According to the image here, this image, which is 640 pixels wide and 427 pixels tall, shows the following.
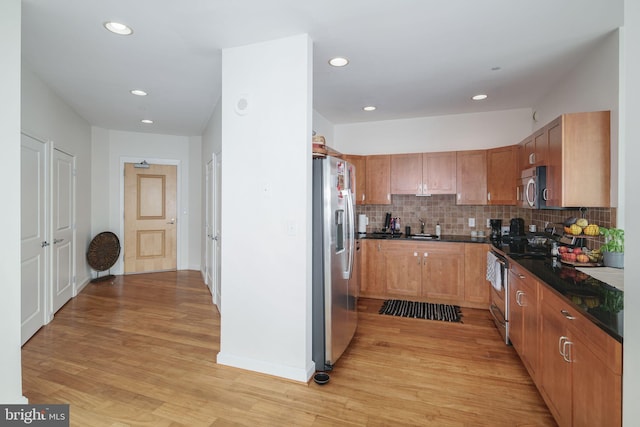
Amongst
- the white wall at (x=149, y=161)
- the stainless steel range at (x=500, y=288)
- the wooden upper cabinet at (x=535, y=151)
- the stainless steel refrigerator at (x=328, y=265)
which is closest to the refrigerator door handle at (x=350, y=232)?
the stainless steel refrigerator at (x=328, y=265)

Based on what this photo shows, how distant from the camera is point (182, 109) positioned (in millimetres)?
4578

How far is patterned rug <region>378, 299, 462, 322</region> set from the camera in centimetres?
399

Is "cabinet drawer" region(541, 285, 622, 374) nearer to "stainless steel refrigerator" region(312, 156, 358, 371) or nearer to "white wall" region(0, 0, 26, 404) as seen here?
"stainless steel refrigerator" region(312, 156, 358, 371)

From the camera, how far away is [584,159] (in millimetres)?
2562

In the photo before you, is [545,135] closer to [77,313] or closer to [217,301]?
[217,301]

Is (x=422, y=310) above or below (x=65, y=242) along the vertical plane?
below

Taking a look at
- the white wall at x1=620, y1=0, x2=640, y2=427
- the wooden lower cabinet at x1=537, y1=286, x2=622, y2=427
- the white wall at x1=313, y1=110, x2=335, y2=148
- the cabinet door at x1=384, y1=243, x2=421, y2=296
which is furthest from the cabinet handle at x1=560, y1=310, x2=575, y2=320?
the white wall at x1=313, y1=110, x2=335, y2=148

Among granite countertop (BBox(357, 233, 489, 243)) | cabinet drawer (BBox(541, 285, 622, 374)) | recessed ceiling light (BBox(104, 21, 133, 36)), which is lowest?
cabinet drawer (BBox(541, 285, 622, 374))

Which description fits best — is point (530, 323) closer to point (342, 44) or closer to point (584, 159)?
point (584, 159)

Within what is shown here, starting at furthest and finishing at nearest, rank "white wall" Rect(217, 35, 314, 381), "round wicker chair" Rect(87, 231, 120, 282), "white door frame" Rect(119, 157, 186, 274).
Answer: "white door frame" Rect(119, 157, 186, 274) → "round wicker chair" Rect(87, 231, 120, 282) → "white wall" Rect(217, 35, 314, 381)

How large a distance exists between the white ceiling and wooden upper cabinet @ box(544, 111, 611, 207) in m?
0.66

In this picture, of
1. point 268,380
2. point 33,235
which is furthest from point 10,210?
point 268,380

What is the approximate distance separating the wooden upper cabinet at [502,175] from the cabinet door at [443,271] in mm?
855

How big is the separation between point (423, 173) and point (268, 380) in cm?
341
